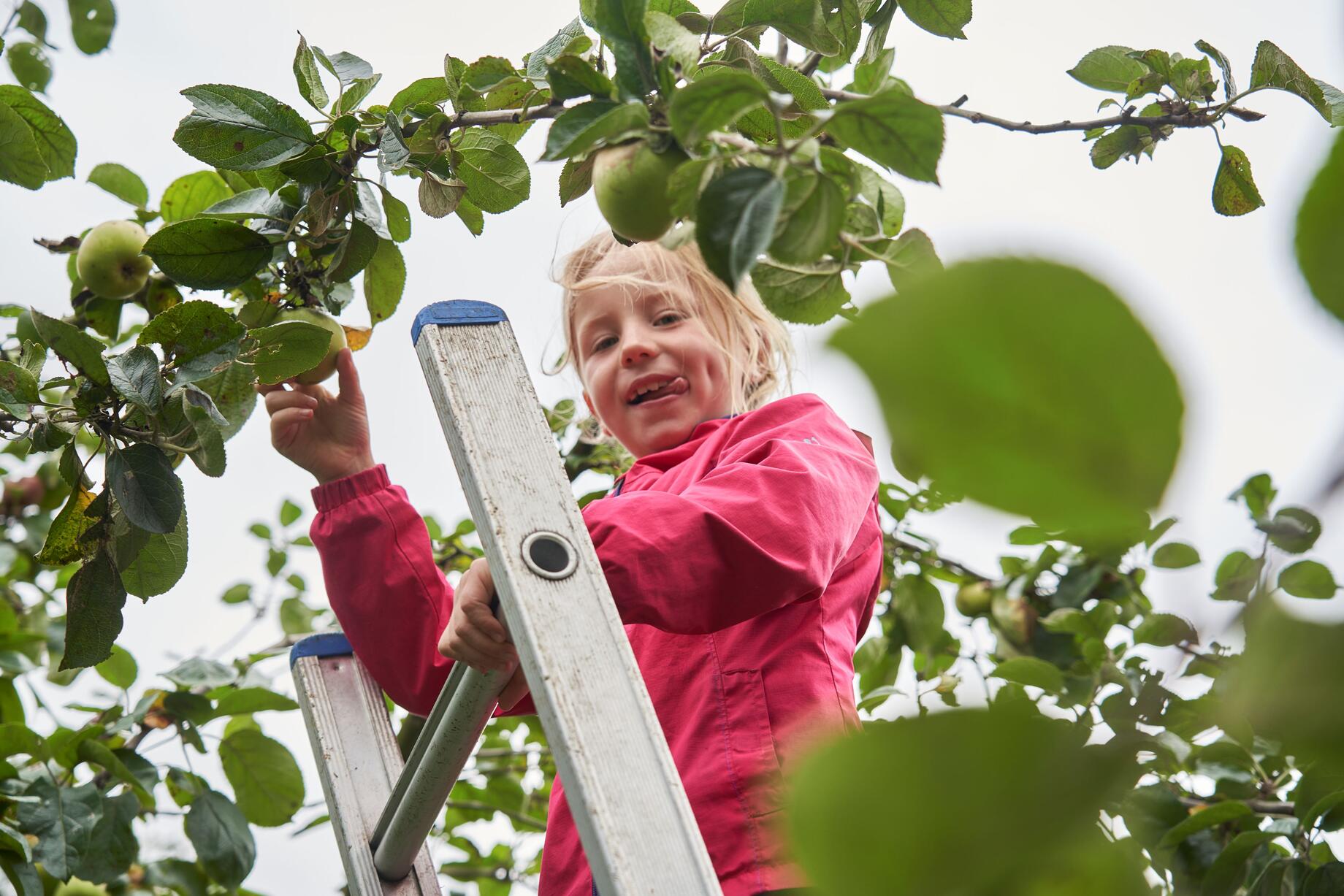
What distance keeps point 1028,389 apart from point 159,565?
1076mm

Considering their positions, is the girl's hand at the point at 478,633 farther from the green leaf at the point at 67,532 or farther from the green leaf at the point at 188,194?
the green leaf at the point at 188,194

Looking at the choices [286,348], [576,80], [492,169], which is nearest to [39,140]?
[286,348]

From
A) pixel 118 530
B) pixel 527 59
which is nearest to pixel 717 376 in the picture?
pixel 527 59

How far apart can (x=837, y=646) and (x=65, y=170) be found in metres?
1.05

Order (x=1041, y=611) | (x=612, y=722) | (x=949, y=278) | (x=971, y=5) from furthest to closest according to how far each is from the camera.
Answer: (x=1041, y=611) → (x=971, y=5) → (x=612, y=722) → (x=949, y=278)

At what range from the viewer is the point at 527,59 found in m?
1.04

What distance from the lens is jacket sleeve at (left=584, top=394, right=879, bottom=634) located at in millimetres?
905

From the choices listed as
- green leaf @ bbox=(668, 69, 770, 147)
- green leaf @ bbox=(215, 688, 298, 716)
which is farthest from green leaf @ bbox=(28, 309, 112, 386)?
green leaf @ bbox=(215, 688, 298, 716)

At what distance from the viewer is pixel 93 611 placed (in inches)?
41.3

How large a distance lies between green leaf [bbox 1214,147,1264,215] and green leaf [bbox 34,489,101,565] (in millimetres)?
1119

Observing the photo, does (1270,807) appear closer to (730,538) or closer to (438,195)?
(730,538)

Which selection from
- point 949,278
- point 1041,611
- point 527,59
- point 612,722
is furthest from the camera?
point 1041,611

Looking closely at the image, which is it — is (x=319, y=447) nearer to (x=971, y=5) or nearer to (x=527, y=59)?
(x=527, y=59)

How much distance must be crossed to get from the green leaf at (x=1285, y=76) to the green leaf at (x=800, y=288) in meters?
0.58
